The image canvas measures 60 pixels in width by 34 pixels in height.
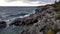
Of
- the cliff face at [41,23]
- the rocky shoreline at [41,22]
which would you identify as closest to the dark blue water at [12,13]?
the rocky shoreline at [41,22]

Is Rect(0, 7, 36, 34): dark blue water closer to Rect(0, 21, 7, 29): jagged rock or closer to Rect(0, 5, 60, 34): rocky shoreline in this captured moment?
Rect(0, 21, 7, 29): jagged rock

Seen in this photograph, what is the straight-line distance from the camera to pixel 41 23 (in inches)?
318

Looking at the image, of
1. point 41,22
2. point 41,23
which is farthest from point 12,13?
point 41,23

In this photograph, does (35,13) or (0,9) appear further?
(35,13)

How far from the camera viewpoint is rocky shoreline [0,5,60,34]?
275 inches

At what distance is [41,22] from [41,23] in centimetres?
23

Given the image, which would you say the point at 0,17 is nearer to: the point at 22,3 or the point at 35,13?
the point at 22,3

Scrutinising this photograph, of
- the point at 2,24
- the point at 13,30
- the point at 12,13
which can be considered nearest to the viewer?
the point at 13,30

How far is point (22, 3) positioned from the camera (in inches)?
399

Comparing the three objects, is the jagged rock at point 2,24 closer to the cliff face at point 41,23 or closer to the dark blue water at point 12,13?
the dark blue water at point 12,13

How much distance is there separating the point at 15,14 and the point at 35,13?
6.75 ft

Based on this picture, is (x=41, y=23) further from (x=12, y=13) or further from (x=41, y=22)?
(x=12, y=13)

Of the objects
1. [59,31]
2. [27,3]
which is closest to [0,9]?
[27,3]

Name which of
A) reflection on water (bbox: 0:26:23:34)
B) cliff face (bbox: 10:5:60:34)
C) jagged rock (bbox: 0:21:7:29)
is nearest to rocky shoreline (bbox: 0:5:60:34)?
cliff face (bbox: 10:5:60:34)
